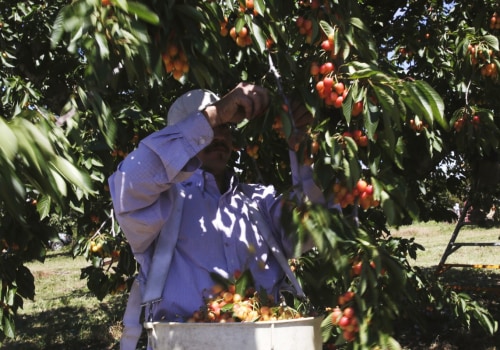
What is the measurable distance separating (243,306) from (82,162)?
6.62ft

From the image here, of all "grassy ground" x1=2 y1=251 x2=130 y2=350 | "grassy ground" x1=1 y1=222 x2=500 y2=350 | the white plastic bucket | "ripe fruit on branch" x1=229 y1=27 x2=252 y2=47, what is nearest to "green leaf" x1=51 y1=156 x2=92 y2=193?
the white plastic bucket

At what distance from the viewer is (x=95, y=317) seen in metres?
9.01

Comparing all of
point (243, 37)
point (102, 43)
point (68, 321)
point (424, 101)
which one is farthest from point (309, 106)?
point (68, 321)

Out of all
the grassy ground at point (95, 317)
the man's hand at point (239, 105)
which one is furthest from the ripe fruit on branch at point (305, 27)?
the grassy ground at point (95, 317)

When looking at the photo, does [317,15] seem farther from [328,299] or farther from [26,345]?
[26,345]

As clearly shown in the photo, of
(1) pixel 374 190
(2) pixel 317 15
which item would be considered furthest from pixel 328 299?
(2) pixel 317 15

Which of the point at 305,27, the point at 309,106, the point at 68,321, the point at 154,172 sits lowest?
the point at 68,321

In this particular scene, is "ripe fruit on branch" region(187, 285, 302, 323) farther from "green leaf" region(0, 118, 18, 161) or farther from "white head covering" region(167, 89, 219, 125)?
"green leaf" region(0, 118, 18, 161)

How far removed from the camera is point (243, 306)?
1466 mm

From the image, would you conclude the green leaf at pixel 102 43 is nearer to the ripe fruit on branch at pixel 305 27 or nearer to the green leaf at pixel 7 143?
the green leaf at pixel 7 143

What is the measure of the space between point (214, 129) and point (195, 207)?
0.27m

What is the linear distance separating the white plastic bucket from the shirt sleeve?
0.34 m

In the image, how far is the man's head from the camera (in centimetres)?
178

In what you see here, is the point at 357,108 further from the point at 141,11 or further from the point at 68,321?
the point at 68,321
